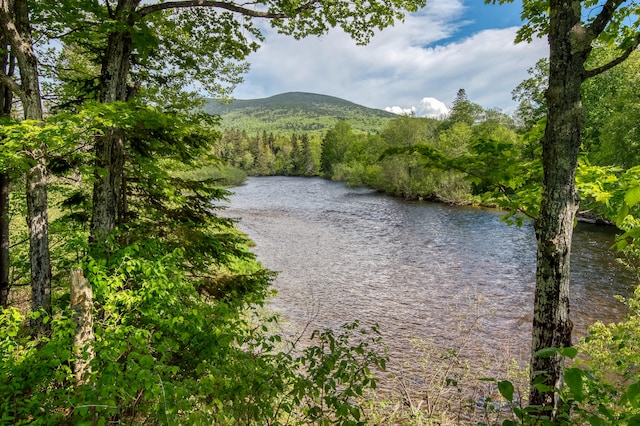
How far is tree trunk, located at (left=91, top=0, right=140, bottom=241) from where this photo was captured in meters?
5.92

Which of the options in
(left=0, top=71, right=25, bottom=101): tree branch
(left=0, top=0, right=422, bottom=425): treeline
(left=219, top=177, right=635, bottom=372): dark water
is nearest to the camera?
(left=0, top=0, right=422, bottom=425): treeline

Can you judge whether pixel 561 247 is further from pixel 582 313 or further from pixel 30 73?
pixel 582 313

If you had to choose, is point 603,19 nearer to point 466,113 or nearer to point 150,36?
point 150,36

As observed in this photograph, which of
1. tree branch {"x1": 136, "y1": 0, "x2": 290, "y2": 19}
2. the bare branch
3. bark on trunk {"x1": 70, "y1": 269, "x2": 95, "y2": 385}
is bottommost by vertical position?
bark on trunk {"x1": 70, "y1": 269, "x2": 95, "y2": 385}

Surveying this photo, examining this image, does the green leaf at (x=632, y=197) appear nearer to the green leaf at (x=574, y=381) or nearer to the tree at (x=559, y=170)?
the green leaf at (x=574, y=381)

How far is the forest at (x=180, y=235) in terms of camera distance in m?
3.14

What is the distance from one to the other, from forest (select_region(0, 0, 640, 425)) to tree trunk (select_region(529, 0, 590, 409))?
1cm

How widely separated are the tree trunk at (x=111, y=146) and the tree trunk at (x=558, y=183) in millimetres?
6191

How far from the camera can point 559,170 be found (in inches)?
124

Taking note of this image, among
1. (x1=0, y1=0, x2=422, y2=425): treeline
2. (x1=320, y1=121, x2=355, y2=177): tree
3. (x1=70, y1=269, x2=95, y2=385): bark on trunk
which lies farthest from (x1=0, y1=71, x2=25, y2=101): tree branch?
(x1=320, y1=121, x2=355, y2=177): tree

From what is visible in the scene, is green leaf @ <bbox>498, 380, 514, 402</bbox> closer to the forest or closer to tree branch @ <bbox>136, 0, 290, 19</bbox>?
the forest

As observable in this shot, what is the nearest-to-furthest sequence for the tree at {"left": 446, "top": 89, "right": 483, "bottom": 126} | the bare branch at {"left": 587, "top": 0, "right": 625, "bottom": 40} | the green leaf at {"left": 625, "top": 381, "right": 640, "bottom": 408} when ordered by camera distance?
the green leaf at {"left": 625, "top": 381, "right": 640, "bottom": 408} → the bare branch at {"left": 587, "top": 0, "right": 625, "bottom": 40} → the tree at {"left": 446, "top": 89, "right": 483, "bottom": 126}

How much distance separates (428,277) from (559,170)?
13.8 meters

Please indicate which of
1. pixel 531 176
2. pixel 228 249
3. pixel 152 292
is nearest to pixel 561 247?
pixel 531 176
